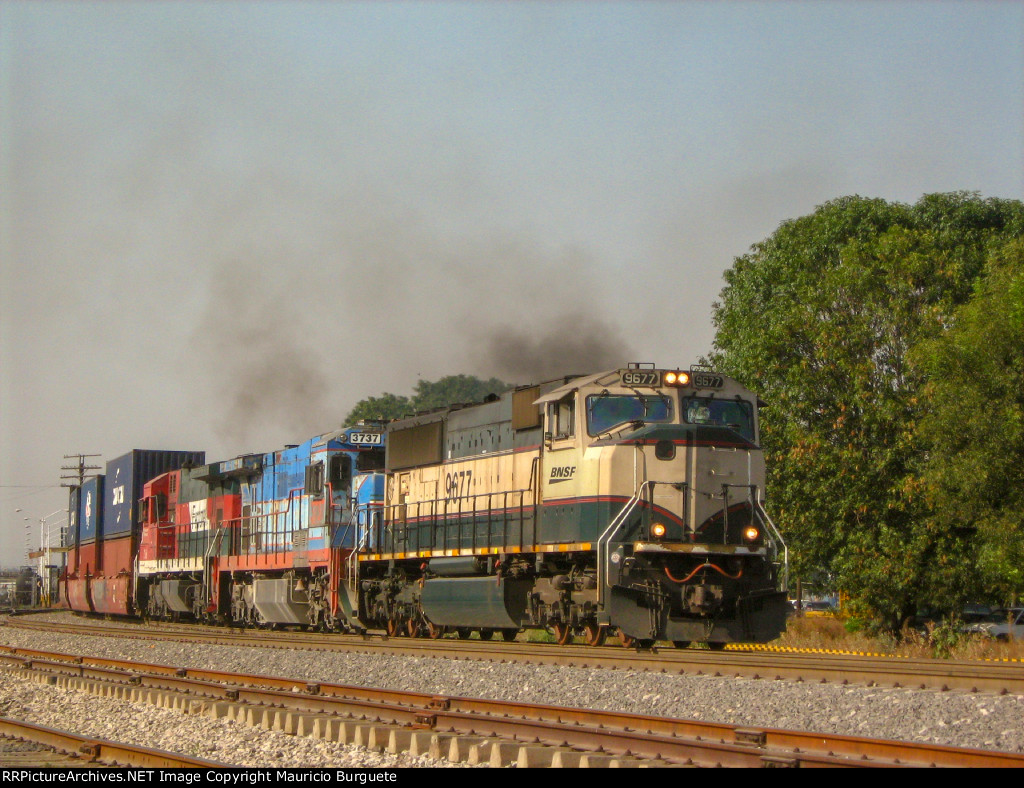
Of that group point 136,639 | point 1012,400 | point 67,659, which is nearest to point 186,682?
point 67,659

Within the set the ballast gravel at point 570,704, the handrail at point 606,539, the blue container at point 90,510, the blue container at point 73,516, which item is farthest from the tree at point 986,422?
the blue container at point 73,516

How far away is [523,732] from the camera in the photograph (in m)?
8.74

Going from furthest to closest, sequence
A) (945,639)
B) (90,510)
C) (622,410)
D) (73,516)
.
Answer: (73,516)
(90,510)
(945,639)
(622,410)

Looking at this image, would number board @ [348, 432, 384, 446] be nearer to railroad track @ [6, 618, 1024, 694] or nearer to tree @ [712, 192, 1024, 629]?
railroad track @ [6, 618, 1024, 694]

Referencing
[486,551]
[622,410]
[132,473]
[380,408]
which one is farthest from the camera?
[380,408]

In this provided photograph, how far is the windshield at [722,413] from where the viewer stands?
51.2 feet

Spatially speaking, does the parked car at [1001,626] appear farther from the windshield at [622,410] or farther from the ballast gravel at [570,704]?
the ballast gravel at [570,704]

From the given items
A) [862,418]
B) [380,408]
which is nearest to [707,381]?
[862,418]

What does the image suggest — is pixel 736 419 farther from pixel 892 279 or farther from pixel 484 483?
pixel 892 279

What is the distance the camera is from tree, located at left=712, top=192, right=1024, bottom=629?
72.5 ft

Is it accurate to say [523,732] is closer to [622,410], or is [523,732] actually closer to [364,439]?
[622,410]

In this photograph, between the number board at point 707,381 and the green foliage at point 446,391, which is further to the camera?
the green foliage at point 446,391

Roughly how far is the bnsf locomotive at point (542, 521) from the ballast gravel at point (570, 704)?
2.20m

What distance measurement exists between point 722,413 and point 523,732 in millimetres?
7918
